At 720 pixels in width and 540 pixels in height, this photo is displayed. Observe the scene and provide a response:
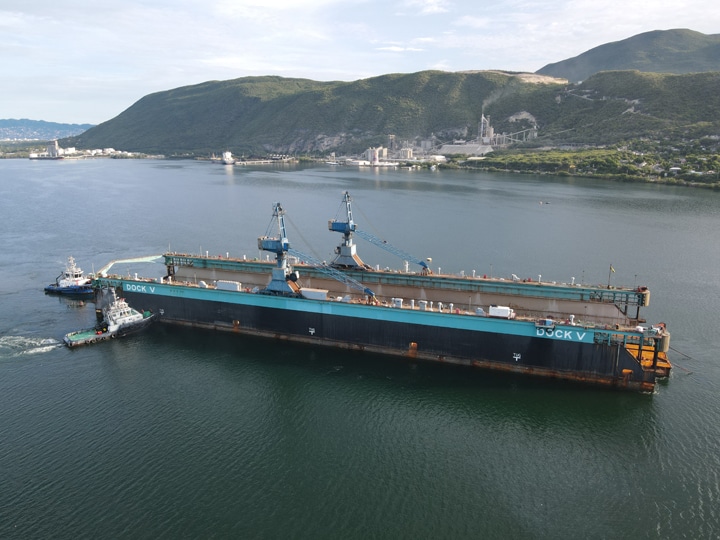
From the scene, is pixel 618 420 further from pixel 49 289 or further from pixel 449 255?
pixel 49 289

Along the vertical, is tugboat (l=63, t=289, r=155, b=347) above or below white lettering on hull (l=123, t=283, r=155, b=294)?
below

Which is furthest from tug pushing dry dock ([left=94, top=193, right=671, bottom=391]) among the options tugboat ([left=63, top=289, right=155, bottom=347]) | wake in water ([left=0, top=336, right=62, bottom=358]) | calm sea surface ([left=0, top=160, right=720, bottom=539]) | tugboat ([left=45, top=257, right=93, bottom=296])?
tugboat ([left=45, top=257, right=93, bottom=296])

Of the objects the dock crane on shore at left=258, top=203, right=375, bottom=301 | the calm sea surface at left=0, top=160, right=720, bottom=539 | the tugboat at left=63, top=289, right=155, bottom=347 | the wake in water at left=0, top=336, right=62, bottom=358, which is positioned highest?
the dock crane on shore at left=258, top=203, right=375, bottom=301

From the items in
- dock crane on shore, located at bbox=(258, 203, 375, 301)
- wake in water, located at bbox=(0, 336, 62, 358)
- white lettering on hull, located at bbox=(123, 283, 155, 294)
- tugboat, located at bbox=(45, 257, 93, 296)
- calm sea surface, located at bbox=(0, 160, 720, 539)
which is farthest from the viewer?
tugboat, located at bbox=(45, 257, 93, 296)

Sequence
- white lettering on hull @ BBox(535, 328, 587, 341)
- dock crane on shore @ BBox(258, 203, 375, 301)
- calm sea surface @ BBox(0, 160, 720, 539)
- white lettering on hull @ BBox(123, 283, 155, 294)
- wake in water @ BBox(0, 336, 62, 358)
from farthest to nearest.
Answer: white lettering on hull @ BBox(123, 283, 155, 294)
dock crane on shore @ BBox(258, 203, 375, 301)
wake in water @ BBox(0, 336, 62, 358)
white lettering on hull @ BBox(535, 328, 587, 341)
calm sea surface @ BBox(0, 160, 720, 539)

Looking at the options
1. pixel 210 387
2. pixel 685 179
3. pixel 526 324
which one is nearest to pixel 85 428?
pixel 210 387

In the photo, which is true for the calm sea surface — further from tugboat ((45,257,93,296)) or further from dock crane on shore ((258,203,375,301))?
dock crane on shore ((258,203,375,301))

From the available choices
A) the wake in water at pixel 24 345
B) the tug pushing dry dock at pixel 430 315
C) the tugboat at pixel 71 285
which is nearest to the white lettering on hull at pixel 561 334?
the tug pushing dry dock at pixel 430 315

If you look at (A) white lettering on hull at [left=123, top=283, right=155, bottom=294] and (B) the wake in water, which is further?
(A) white lettering on hull at [left=123, top=283, right=155, bottom=294]
